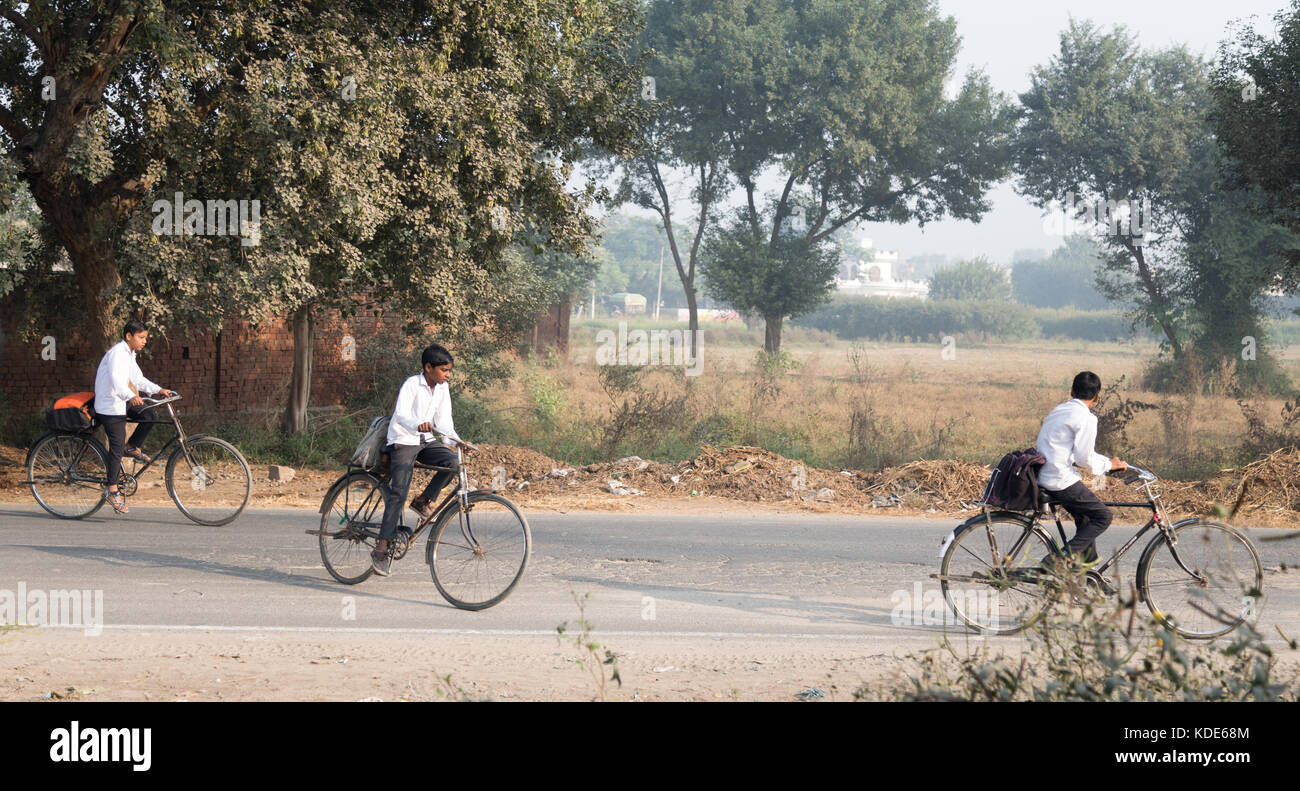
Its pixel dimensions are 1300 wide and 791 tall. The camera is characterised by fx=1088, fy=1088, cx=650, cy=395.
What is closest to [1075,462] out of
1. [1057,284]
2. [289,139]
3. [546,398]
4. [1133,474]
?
[1133,474]

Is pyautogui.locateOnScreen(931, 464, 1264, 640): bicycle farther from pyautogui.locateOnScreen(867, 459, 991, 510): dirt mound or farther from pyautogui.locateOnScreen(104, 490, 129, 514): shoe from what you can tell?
pyautogui.locateOnScreen(104, 490, 129, 514): shoe

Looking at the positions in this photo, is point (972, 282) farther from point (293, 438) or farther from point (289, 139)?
point (289, 139)

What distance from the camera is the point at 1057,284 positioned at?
151 m

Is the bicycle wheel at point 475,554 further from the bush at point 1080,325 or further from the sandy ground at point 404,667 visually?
the bush at point 1080,325

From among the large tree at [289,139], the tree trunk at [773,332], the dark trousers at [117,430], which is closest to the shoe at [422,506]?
the dark trousers at [117,430]

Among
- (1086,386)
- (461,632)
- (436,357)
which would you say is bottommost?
(461,632)

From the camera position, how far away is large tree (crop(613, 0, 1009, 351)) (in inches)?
1505

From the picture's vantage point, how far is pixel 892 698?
452cm

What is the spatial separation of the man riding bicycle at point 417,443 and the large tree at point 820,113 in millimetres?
30999

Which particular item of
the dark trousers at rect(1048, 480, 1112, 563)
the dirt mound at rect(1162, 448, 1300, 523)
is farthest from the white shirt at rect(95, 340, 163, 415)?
the dirt mound at rect(1162, 448, 1300, 523)

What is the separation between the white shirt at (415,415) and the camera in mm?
8164

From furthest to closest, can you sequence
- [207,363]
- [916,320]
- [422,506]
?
1. [916,320]
2. [207,363]
3. [422,506]

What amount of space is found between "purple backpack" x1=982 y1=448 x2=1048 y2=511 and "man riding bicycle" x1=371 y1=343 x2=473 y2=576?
12.5 ft

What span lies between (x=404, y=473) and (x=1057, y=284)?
155 m
